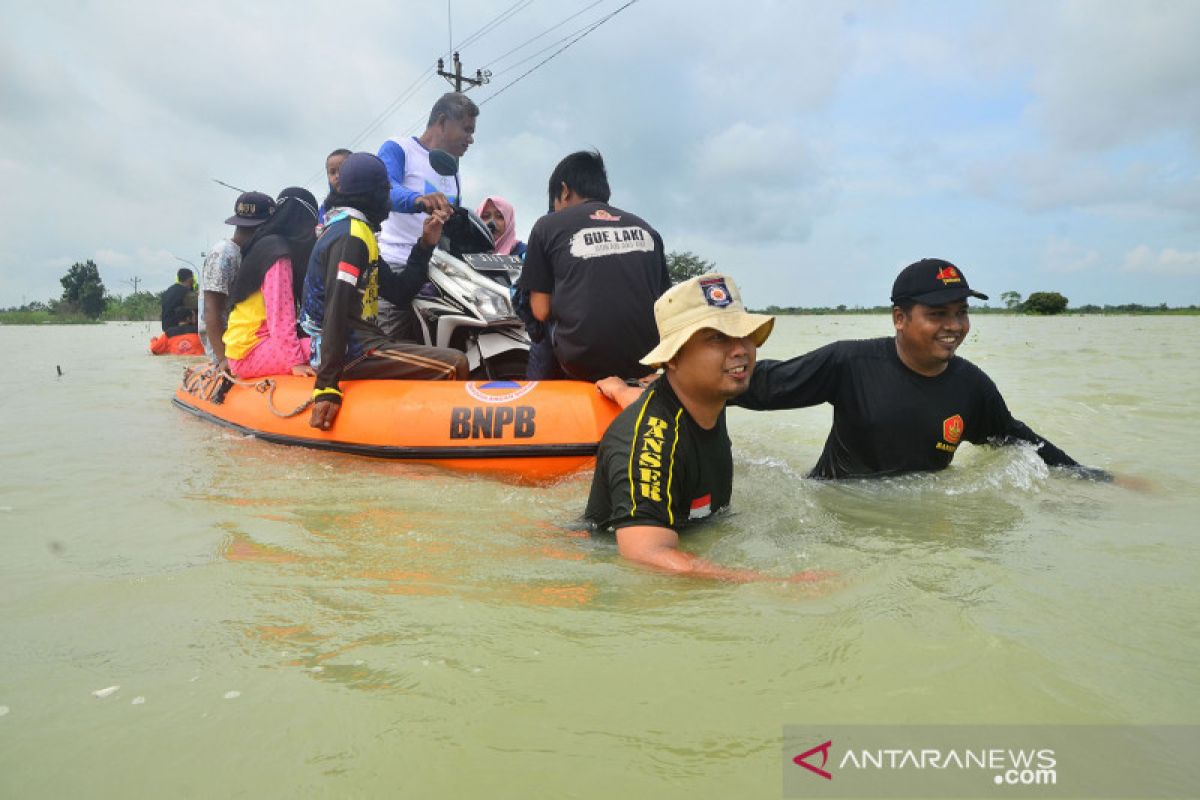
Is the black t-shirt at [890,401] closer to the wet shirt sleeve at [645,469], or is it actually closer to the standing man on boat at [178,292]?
the wet shirt sleeve at [645,469]

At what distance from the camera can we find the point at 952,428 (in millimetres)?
3627

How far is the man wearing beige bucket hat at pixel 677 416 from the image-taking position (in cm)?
245

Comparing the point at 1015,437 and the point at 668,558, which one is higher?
the point at 1015,437

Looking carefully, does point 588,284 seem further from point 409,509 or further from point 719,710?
point 719,710

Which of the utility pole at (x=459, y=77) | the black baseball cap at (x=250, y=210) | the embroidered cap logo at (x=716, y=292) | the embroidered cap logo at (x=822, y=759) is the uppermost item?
the utility pole at (x=459, y=77)

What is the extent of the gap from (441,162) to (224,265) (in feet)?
5.89

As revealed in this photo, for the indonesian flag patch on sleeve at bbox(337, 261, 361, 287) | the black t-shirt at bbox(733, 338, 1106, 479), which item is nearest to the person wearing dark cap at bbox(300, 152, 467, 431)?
the indonesian flag patch on sleeve at bbox(337, 261, 361, 287)

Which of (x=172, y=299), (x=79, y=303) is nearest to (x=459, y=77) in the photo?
(x=172, y=299)

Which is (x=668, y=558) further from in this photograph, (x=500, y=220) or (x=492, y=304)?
(x=500, y=220)

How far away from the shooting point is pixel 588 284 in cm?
411

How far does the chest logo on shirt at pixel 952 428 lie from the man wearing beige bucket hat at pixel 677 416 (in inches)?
57.3

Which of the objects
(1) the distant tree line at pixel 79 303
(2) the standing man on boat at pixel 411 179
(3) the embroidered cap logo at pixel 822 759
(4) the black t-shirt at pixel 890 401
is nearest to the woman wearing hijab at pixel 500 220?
(2) the standing man on boat at pixel 411 179

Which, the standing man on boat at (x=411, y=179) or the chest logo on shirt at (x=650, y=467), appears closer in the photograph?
the chest logo on shirt at (x=650, y=467)

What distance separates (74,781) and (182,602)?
860 millimetres
